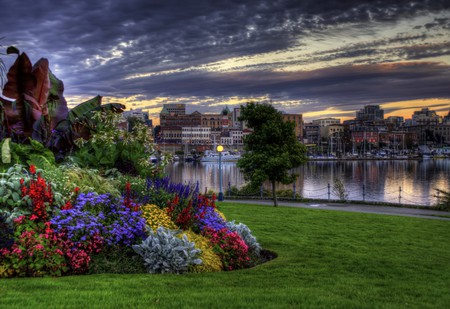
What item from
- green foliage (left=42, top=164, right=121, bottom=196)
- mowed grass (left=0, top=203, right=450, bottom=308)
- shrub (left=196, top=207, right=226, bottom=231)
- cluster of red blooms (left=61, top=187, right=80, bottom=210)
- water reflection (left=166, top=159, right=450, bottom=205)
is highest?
green foliage (left=42, top=164, right=121, bottom=196)

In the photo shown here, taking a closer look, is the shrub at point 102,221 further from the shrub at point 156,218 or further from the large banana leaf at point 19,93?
the large banana leaf at point 19,93

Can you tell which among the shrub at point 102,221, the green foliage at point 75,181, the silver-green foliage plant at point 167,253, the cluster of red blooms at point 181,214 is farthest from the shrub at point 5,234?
the cluster of red blooms at point 181,214

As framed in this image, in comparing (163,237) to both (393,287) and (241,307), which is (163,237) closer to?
(241,307)

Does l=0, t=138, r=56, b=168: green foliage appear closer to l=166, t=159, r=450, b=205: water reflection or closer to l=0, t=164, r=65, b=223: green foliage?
l=0, t=164, r=65, b=223: green foliage

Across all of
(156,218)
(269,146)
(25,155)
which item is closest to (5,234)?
(156,218)

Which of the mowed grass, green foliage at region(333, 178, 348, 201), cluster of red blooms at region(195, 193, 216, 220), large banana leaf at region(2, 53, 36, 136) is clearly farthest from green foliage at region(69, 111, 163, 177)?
green foliage at region(333, 178, 348, 201)

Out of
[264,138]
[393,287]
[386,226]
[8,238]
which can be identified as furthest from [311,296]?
[264,138]

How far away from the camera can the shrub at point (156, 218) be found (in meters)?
9.38

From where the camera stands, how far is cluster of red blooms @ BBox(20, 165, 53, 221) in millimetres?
8258

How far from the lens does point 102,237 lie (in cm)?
838

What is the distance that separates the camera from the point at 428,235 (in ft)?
50.9

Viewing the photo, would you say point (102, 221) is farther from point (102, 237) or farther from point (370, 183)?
point (370, 183)

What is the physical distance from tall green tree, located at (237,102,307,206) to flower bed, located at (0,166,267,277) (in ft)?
52.0

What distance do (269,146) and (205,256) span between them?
692 inches
